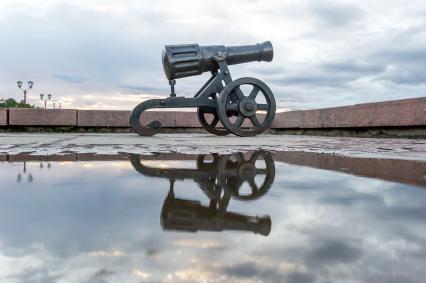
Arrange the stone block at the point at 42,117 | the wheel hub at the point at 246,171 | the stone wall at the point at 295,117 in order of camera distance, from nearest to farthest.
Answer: the wheel hub at the point at 246,171 → the stone wall at the point at 295,117 → the stone block at the point at 42,117

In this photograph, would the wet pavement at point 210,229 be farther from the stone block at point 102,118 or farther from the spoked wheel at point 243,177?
the stone block at point 102,118

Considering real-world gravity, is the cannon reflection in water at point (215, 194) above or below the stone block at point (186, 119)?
below

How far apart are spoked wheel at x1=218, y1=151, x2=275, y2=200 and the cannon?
11.4ft

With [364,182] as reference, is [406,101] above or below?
above

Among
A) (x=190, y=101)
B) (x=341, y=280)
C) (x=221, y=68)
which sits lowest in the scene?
(x=341, y=280)

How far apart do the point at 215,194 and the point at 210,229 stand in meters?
0.39

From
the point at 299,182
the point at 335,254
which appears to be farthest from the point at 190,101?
the point at 335,254

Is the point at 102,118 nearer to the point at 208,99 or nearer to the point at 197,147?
the point at 208,99

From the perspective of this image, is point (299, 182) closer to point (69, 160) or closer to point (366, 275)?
point (366, 275)

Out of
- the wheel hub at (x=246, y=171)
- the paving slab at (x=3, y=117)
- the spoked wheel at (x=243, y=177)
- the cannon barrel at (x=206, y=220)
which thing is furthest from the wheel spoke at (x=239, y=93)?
the paving slab at (x=3, y=117)

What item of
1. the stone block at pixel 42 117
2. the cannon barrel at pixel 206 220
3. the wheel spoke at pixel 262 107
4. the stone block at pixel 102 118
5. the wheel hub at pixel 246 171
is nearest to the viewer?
the cannon barrel at pixel 206 220

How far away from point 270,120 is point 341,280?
213 inches

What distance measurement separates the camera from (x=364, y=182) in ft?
4.96

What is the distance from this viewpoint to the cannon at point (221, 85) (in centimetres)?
568
